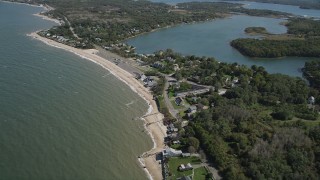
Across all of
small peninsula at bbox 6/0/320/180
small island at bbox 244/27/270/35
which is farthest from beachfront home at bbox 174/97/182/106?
small island at bbox 244/27/270/35

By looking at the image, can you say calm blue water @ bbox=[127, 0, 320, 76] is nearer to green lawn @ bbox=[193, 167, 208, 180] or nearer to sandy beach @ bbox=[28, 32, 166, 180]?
sandy beach @ bbox=[28, 32, 166, 180]

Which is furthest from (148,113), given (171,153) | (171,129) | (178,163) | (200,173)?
(200,173)

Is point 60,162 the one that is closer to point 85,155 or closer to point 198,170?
point 85,155

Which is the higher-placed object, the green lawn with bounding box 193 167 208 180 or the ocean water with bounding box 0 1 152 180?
the ocean water with bounding box 0 1 152 180

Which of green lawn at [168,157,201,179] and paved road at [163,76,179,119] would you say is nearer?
green lawn at [168,157,201,179]

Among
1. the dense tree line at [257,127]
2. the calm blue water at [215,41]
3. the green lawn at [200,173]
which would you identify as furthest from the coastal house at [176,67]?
the green lawn at [200,173]

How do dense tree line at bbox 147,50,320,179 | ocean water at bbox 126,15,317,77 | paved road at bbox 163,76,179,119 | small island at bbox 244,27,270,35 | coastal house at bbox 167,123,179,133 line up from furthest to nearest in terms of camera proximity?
small island at bbox 244,27,270,35 < ocean water at bbox 126,15,317,77 < paved road at bbox 163,76,179,119 < coastal house at bbox 167,123,179,133 < dense tree line at bbox 147,50,320,179

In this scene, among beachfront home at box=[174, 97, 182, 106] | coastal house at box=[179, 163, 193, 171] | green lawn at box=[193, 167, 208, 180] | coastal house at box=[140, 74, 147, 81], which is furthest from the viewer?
coastal house at box=[140, 74, 147, 81]

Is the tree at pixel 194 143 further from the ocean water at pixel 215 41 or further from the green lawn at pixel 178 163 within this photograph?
the ocean water at pixel 215 41
